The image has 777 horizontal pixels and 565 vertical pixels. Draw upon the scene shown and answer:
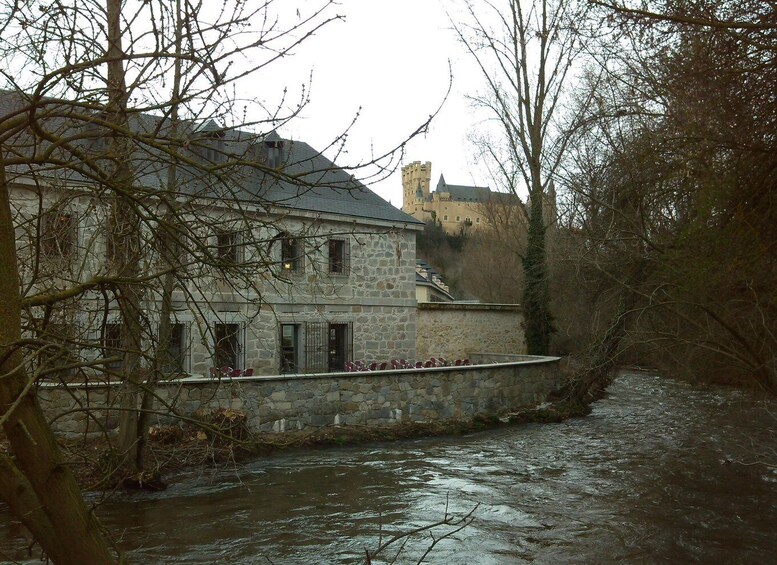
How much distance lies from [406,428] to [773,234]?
8.15m

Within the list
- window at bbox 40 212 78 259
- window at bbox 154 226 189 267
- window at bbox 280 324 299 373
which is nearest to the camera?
window at bbox 154 226 189 267

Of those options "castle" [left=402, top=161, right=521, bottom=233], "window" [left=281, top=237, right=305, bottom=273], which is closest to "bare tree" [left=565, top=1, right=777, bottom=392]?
"window" [left=281, top=237, right=305, bottom=273]

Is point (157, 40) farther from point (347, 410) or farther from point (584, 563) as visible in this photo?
point (347, 410)

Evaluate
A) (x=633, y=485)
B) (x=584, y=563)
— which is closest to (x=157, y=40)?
(x=584, y=563)

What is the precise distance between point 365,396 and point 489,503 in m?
4.69

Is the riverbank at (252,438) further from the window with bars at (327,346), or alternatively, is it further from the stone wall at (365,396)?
the window with bars at (327,346)

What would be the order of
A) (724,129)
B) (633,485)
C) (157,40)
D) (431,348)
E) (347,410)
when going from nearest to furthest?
(157,40) < (724,129) < (633,485) < (347,410) < (431,348)

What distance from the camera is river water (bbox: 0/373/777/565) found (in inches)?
262

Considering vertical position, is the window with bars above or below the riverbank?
above

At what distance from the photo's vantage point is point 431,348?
19812 mm

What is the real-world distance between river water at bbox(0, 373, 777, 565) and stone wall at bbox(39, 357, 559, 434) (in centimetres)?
78

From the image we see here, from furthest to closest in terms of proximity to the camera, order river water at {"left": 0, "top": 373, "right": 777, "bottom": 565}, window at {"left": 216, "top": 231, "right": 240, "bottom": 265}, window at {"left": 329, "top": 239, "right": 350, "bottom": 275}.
Result: 1. window at {"left": 329, "top": 239, "right": 350, "bottom": 275}
2. river water at {"left": 0, "top": 373, "right": 777, "bottom": 565}
3. window at {"left": 216, "top": 231, "right": 240, "bottom": 265}

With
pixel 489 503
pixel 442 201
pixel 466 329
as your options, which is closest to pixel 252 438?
pixel 489 503

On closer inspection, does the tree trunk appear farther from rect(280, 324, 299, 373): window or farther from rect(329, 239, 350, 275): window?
rect(329, 239, 350, 275): window
